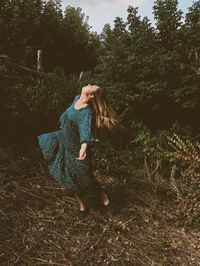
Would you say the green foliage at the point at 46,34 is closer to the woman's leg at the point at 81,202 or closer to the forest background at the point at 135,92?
the forest background at the point at 135,92

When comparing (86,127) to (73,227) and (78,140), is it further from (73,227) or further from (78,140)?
(73,227)

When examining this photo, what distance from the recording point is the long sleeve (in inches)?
183

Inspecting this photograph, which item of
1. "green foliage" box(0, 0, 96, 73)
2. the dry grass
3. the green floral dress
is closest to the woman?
the green floral dress

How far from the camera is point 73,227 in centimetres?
497

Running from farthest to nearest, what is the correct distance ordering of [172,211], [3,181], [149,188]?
[149,188]
[172,211]
[3,181]

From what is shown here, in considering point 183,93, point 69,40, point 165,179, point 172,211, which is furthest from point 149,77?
point 69,40

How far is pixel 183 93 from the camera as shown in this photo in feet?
23.2

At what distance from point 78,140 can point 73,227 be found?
3.30ft

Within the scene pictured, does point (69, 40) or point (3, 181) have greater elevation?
point (69, 40)

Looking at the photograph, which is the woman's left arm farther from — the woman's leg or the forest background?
the forest background

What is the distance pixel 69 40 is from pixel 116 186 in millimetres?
4290

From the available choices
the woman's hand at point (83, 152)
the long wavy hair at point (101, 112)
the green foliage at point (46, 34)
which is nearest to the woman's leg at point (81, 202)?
the woman's hand at point (83, 152)

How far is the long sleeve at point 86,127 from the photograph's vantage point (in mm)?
4641

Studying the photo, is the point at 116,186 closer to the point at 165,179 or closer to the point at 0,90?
the point at 165,179
